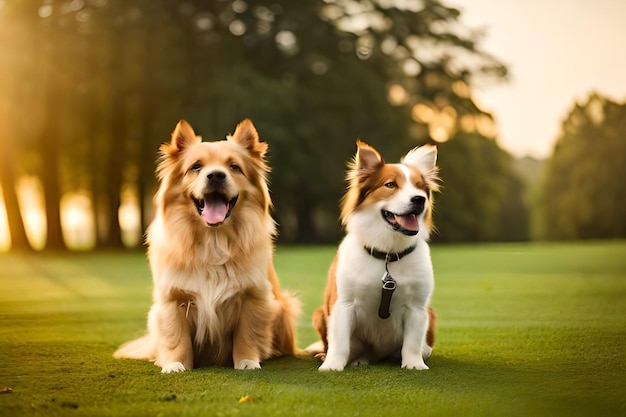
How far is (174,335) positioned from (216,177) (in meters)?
1.10

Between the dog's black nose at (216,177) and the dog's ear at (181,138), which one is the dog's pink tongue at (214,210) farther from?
the dog's ear at (181,138)

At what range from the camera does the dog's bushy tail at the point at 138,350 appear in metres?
5.55

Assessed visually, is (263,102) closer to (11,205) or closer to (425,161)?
(11,205)

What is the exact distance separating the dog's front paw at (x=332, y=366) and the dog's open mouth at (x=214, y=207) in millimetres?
1169

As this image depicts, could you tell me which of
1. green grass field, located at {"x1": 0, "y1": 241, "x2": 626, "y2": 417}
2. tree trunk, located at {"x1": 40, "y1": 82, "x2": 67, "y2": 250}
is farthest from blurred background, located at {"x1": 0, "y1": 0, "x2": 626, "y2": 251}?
green grass field, located at {"x1": 0, "y1": 241, "x2": 626, "y2": 417}

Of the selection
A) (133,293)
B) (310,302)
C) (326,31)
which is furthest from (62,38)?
(310,302)

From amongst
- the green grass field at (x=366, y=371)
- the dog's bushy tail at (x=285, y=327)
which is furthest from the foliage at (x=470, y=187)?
the dog's bushy tail at (x=285, y=327)

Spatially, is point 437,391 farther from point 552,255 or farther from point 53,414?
point 552,255

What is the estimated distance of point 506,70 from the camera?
1105 inches

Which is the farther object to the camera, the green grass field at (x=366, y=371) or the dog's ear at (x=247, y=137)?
the dog's ear at (x=247, y=137)

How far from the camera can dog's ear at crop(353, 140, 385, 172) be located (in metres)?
5.25

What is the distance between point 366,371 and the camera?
16.3ft

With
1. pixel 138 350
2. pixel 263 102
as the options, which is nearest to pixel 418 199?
pixel 138 350

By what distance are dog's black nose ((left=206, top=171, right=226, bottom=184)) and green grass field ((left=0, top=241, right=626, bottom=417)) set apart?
1248 mm
